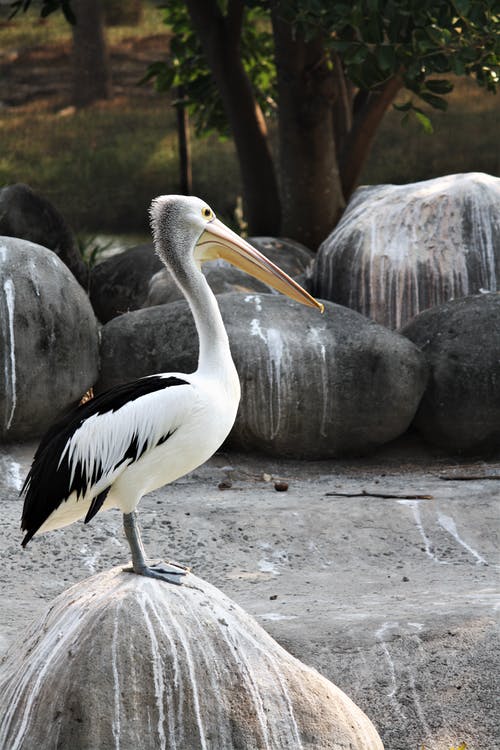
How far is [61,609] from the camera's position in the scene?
3918 mm

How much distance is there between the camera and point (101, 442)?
4.05m

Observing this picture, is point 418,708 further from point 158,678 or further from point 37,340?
point 37,340

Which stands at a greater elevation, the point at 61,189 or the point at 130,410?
the point at 130,410

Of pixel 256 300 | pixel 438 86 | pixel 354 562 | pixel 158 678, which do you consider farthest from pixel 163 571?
pixel 438 86

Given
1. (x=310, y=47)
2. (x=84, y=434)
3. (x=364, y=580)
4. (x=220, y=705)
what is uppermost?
(x=310, y=47)

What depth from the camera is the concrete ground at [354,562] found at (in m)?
4.57

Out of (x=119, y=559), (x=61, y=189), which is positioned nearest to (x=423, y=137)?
(x=61, y=189)

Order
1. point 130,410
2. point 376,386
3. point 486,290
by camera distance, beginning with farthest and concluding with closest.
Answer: point 486,290 → point 376,386 → point 130,410

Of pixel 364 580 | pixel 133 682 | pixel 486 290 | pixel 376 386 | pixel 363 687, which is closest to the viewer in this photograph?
pixel 133 682

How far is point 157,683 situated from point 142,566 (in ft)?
1.21

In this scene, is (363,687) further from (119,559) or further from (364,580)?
(119,559)

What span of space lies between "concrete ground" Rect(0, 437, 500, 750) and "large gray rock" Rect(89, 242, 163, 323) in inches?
136

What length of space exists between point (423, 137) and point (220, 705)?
12797 mm

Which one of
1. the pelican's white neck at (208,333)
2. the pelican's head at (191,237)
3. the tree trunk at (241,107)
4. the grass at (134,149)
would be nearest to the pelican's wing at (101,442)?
the pelican's white neck at (208,333)
